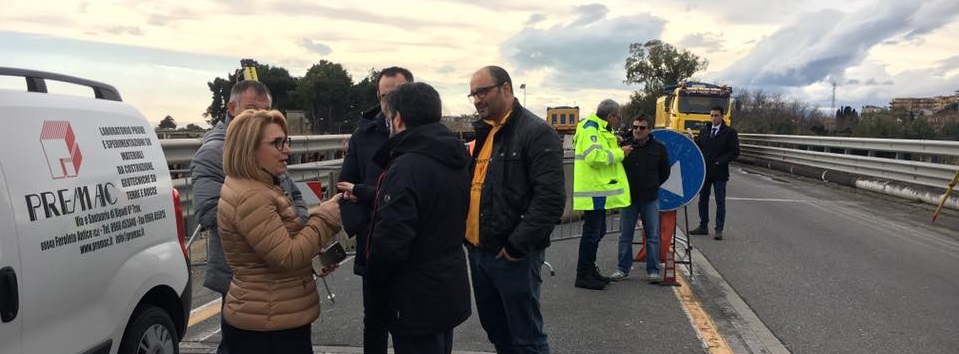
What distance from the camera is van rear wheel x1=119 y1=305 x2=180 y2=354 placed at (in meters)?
3.12

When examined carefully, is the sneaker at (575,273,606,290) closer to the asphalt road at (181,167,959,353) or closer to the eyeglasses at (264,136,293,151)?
the asphalt road at (181,167,959,353)

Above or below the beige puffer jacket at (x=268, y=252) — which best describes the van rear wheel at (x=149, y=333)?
below

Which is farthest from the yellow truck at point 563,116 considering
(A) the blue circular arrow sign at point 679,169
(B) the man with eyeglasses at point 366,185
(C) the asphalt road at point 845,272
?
(B) the man with eyeglasses at point 366,185

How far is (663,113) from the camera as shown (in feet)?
98.1

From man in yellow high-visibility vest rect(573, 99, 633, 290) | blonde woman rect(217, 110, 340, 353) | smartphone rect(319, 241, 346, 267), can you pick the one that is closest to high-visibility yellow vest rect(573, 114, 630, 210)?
man in yellow high-visibility vest rect(573, 99, 633, 290)

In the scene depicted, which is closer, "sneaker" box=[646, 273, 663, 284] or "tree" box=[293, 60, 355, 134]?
"sneaker" box=[646, 273, 663, 284]

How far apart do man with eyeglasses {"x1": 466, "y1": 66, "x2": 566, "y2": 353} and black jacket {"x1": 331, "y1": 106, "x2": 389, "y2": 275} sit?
56 cm

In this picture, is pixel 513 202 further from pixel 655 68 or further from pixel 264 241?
pixel 655 68

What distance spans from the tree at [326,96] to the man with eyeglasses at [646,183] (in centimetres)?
4484

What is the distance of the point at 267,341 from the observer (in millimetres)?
2736

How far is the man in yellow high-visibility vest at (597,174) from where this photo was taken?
18.5 feet

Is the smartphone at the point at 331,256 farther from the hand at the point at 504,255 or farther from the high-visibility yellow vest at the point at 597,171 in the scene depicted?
the high-visibility yellow vest at the point at 597,171

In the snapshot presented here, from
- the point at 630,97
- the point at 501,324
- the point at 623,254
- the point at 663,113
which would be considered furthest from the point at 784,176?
the point at 630,97

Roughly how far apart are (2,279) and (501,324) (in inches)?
92.3
